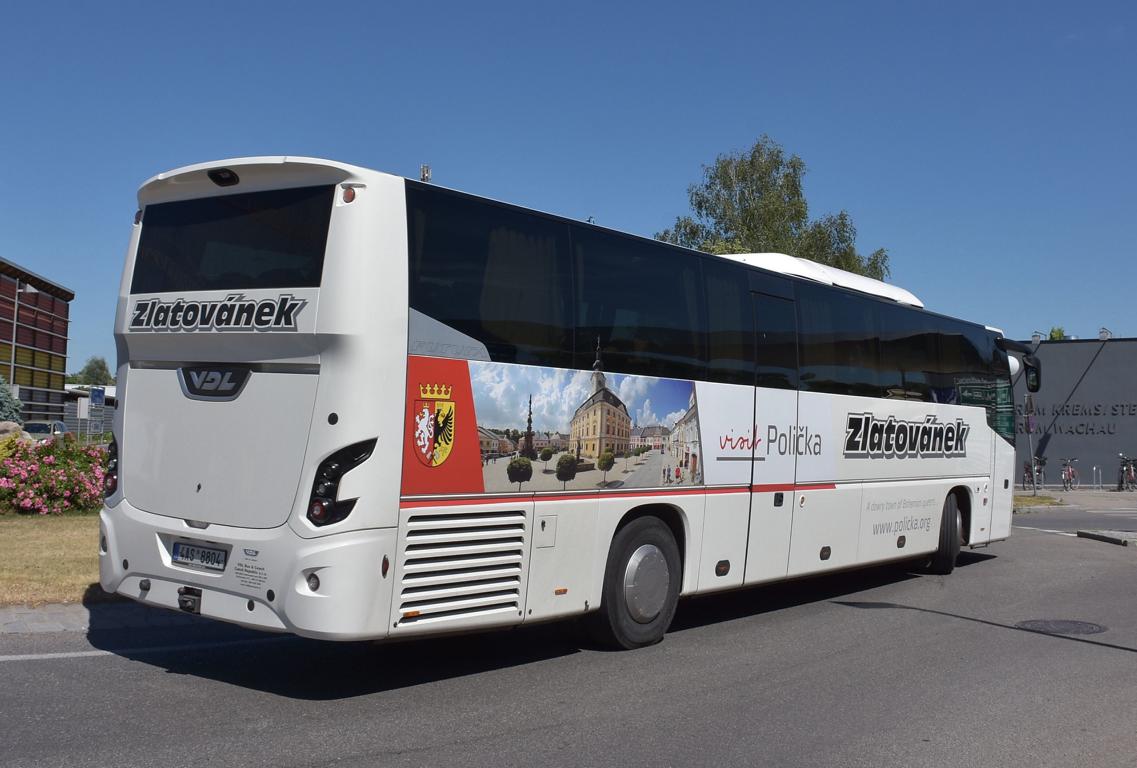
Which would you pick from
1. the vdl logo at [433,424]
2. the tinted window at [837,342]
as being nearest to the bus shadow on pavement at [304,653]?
the vdl logo at [433,424]

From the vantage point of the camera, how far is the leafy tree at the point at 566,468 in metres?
7.72

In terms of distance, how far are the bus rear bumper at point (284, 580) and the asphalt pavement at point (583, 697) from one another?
1.73ft

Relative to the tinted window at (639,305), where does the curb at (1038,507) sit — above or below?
below

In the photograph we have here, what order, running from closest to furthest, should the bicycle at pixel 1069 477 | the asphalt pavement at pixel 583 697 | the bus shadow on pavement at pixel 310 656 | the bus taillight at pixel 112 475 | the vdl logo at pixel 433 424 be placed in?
the asphalt pavement at pixel 583 697
the vdl logo at pixel 433 424
the bus shadow on pavement at pixel 310 656
the bus taillight at pixel 112 475
the bicycle at pixel 1069 477

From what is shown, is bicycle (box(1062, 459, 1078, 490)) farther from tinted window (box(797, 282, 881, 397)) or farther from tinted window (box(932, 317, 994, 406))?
tinted window (box(797, 282, 881, 397))

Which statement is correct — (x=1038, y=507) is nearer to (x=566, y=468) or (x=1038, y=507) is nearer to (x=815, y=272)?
(x=815, y=272)

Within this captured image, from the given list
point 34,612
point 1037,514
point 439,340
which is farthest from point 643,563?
point 1037,514

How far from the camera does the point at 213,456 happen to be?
686 centimetres

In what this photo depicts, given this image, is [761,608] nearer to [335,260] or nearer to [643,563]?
[643,563]

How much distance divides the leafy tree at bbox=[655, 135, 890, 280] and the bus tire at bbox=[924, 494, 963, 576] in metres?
32.8

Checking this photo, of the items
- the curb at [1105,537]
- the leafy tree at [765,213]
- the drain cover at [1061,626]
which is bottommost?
the drain cover at [1061,626]

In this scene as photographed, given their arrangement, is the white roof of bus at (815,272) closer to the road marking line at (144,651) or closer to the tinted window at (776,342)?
the tinted window at (776,342)

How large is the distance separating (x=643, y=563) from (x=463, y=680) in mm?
1907

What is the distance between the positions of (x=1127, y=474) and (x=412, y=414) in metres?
45.5
